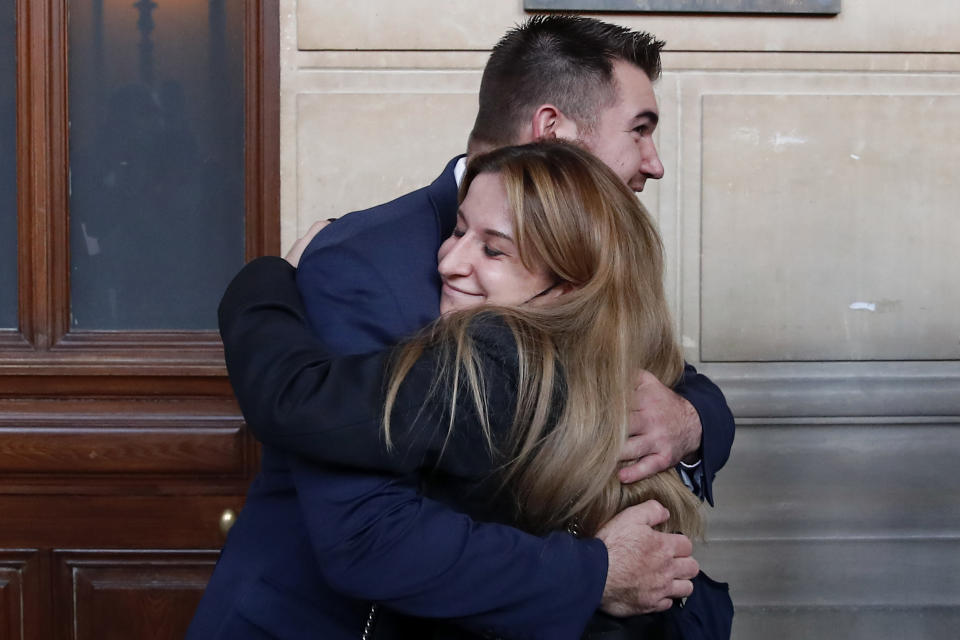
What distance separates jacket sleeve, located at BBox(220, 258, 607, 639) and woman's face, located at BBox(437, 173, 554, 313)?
0.82 ft

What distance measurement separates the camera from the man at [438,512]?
4.76 ft

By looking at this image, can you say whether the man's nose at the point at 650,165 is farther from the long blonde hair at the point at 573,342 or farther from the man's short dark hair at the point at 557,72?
the long blonde hair at the point at 573,342

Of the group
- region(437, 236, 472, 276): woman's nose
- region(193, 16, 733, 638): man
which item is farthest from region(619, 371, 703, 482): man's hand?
region(437, 236, 472, 276): woman's nose

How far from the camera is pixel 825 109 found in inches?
126

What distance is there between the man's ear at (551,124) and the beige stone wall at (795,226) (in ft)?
2.91

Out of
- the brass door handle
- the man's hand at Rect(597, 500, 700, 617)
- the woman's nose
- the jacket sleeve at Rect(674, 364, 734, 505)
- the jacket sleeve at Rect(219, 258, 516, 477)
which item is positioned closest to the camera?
the jacket sleeve at Rect(219, 258, 516, 477)

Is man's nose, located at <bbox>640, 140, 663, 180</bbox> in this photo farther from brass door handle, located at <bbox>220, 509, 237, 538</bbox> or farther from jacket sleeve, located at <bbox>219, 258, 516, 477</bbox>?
brass door handle, located at <bbox>220, 509, 237, 538</bbox>

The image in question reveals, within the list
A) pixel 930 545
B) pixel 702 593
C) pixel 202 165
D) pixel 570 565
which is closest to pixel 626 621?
pixel 570 565

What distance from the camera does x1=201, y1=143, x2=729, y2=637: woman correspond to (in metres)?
1.49

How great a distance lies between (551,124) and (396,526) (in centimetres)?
112

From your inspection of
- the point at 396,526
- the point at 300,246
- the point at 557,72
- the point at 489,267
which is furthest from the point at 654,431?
the point at 557,72

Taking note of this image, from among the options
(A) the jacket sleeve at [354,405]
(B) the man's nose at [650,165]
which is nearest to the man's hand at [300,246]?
(A) the jacket sleeve at [354,405]

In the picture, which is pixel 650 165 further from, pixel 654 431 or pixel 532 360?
pixel 532 360

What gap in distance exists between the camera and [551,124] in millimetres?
2270
